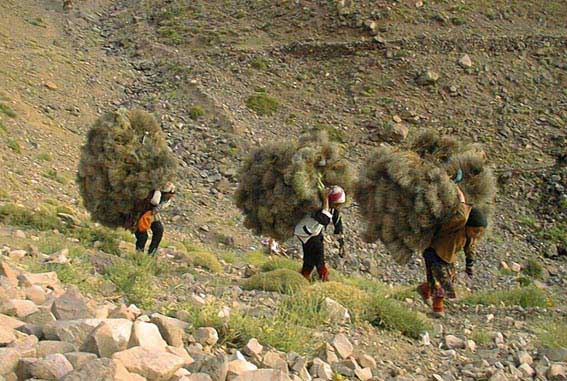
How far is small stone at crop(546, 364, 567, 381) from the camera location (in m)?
6.08

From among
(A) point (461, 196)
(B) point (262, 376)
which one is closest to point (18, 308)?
(B) point (262, 376)

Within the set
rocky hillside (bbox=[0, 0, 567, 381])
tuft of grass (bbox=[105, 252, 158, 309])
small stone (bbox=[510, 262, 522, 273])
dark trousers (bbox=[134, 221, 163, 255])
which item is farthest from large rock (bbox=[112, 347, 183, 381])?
small stone (bbox=[510, 262, 522, 273])

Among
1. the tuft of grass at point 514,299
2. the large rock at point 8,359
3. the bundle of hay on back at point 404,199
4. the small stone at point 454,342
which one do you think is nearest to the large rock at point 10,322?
the large rock at point 8,359

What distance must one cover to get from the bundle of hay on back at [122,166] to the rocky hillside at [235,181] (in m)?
0.49

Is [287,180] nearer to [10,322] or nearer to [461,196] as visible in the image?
[461,196]

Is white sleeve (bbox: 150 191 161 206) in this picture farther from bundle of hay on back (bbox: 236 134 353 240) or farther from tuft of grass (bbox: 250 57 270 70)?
tuft of grass (bbox: 250 57 270 70)

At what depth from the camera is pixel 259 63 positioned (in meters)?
27.7

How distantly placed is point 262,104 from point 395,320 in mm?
18492

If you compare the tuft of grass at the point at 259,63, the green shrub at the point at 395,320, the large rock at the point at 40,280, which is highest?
the large rock at the point at 40,280

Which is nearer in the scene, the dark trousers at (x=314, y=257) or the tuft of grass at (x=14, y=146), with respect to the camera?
the dark trousers at (x=314, y=257)

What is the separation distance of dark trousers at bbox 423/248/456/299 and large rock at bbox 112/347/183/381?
529 centimetres

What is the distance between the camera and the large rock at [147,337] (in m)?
4.25

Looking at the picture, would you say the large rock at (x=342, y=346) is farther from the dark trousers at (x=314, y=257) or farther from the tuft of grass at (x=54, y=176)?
the tuft of grass at (x=54, y=176)

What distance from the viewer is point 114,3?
1431 inches
